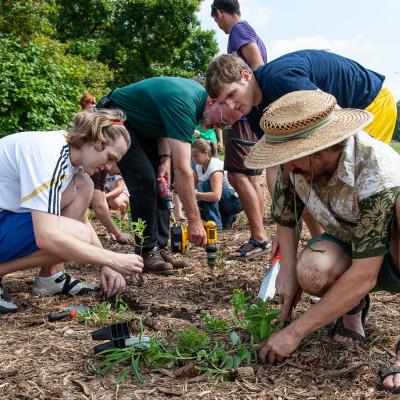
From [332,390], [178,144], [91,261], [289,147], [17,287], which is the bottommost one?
[17,287]

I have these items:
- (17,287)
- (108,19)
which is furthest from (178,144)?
(108,19)

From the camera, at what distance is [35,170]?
302 centimetres

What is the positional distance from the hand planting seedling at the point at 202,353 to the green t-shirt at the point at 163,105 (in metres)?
1.62

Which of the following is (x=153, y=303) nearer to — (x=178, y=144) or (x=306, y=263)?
(x=178, y=144)

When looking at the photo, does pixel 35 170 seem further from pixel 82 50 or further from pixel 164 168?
pixel 82 50

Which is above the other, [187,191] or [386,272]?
[386,272]

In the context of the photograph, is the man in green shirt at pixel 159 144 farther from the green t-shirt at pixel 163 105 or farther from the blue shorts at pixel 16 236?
the blue shorts at pixel 16 236

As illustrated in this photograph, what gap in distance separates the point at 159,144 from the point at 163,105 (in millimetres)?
766

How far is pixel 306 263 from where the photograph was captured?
8.09ft

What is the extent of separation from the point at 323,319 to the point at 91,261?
1.36 metres

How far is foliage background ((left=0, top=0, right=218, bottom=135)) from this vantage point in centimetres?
845

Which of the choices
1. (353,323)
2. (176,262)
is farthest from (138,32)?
(353,323)

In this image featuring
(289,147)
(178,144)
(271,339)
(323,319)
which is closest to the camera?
(289,147)

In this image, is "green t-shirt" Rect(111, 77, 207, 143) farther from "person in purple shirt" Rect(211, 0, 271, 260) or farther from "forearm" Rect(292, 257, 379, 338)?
"forearm" Rect(292, 257, 379, 338)
